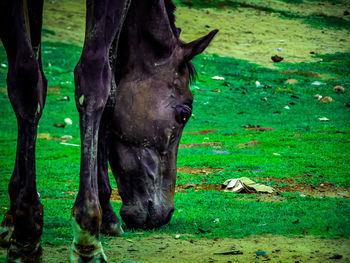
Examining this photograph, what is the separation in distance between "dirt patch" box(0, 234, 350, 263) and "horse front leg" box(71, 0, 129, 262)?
1.56ft

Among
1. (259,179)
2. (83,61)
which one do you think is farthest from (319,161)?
(83,61)

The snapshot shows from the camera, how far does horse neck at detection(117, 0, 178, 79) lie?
12.8 feet

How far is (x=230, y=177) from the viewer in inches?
270

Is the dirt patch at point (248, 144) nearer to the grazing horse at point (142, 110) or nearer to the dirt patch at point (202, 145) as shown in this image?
the dirt patch at point (202, 145)

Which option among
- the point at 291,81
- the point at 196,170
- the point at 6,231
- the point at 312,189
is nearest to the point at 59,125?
the point at 196,170

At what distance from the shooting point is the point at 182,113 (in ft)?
13.0

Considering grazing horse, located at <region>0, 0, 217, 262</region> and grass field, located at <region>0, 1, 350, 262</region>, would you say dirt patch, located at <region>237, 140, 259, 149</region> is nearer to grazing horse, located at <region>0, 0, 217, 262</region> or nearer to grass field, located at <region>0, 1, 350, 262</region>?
grass field, located at <region>0, 1, 350, 262</region>

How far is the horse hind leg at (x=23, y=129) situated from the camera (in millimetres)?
2967

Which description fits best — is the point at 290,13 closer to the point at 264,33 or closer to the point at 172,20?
the point at 264,33

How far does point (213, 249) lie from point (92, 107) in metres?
1.37

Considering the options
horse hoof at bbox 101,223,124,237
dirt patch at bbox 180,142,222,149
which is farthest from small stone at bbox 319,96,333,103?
horse hoof at bbox 101,223,124,237

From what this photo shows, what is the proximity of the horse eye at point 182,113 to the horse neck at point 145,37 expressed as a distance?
42 cm

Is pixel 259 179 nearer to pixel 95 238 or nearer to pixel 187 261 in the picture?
pixel 187 261

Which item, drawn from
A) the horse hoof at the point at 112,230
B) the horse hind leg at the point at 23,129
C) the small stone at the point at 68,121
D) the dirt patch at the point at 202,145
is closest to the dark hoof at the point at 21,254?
the horse hind leg at the point at 23,129
